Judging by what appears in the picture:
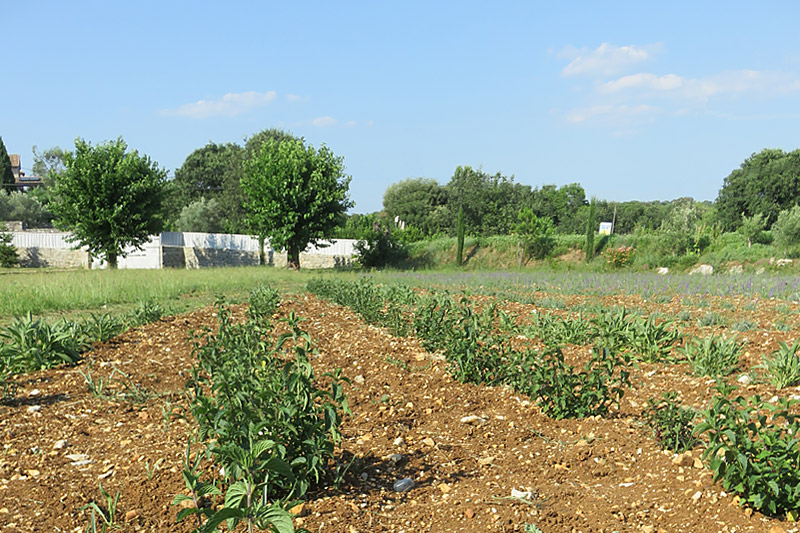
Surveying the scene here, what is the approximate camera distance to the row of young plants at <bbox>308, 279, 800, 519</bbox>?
2.56 metres

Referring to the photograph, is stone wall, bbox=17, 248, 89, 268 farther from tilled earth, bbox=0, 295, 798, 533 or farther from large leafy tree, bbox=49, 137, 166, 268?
tilled earth, bbox=0, 295, 798, 533

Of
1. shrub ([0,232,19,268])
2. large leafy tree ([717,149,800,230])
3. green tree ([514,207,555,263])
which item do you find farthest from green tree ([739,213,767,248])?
shrub ([0,232,19,268])

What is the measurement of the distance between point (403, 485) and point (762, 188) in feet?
157

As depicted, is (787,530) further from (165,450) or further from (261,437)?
(165,450)

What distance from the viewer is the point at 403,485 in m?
3.02

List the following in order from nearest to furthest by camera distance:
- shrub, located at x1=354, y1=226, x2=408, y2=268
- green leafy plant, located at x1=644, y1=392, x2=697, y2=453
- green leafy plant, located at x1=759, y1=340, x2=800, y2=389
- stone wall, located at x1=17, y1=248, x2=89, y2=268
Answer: green leafy plant, located at x1=644, y1=392, x2=697, y2=453, green leafy plant, located at x1=759, y1=340, x2=800, y2=389, shrub, located at x1=354, y1=226, x2=408, y2=268, stone wall, located at x1=17, y1=248, x2=89, y2=268

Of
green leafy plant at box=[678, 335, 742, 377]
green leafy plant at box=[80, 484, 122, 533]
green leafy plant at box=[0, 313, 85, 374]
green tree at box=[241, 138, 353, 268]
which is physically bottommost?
green leafy plant at box=[80, 484, 122, 533]

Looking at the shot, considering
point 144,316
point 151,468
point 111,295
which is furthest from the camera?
point 111,295

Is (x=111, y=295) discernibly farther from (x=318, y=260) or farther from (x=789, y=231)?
(x=789, y=231)

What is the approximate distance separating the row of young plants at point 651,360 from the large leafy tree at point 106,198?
19.0 meters

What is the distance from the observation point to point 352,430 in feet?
12.5

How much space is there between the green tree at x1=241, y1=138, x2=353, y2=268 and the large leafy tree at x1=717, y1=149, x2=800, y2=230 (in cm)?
3211

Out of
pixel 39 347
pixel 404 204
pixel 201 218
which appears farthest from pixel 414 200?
pixel 39 347

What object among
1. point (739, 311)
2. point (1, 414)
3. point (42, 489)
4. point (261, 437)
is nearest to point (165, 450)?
point (42, 489)
